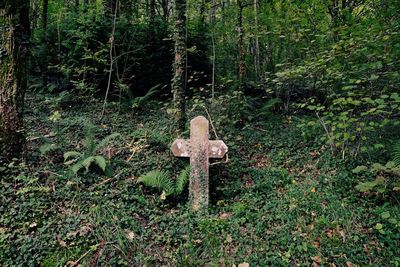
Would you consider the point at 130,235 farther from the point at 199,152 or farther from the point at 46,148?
the point at 46,148

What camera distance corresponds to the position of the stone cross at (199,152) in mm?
4965

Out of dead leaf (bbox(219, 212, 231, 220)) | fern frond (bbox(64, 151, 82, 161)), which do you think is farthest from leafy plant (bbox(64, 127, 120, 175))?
dead leaf (bbox(219, 212, 231, 220))

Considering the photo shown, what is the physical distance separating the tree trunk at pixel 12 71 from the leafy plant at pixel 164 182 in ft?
7.64

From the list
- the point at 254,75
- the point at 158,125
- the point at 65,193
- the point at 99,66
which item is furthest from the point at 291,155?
the point at 99,66

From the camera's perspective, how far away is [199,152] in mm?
5109

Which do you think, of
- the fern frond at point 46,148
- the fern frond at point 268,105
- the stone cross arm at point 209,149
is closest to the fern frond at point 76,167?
the fern frond at point 46,148

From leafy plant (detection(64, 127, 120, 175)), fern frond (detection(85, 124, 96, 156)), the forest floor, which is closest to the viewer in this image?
the forest floor

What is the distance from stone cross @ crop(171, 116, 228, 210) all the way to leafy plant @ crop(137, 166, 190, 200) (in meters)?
0.15

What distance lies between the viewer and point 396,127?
20.4 ft

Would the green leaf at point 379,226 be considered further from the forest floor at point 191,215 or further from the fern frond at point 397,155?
the fern frond at point 397,155

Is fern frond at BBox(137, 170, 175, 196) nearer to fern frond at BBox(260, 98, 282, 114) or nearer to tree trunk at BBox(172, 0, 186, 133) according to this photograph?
tree trunk at BBox(172, 0, 186, 133)

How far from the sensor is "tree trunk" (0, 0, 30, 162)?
5.02m

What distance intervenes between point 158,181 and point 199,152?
0.84 metres

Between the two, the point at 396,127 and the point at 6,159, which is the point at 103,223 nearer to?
the point at 6,159
